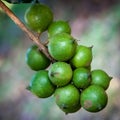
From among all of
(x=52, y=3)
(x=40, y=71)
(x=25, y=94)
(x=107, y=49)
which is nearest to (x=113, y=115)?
(x=107, y=49)

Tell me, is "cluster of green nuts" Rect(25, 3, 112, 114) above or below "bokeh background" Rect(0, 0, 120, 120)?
above

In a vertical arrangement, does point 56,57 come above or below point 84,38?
above

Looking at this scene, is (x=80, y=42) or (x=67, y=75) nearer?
(x=67, y=75)

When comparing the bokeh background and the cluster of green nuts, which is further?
the bokeh background

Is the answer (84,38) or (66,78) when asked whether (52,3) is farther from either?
(66,78)

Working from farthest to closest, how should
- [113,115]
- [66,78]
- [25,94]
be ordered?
[25,94]
[113,115]
[66,78]
